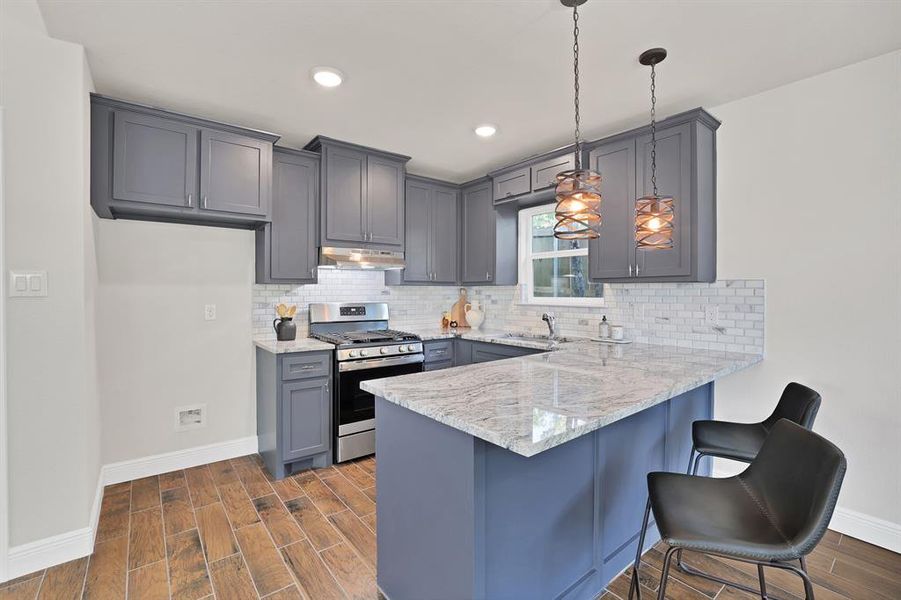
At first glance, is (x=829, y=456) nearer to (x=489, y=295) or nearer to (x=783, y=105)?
(x=783, y=105)

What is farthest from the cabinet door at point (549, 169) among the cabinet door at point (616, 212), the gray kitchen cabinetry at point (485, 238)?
the gray kitchen cabinetry at point (485, 238)

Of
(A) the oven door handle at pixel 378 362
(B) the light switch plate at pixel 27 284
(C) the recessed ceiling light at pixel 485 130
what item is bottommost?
(A) the oven door handle at pixel 378 362

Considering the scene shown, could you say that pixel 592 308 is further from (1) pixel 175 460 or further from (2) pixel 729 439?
(1) pixel 175 460

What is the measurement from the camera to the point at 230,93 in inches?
103

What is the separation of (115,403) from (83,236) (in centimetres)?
139

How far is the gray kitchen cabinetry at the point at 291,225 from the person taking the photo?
3318mm

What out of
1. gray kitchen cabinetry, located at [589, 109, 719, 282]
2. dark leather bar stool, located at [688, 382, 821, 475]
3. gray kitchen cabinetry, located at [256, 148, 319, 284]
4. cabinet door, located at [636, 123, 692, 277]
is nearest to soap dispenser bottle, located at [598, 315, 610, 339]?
gray kitchen cabinetry, located at [589, 109, 719, 282]

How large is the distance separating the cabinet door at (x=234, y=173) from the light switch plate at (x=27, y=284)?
1.01m

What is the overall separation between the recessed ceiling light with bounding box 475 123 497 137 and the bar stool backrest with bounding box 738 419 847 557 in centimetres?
252

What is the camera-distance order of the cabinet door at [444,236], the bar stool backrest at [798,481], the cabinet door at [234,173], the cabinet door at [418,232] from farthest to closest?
the cabinet door at [444,236]
the cabinet door at [418,232]
the cabinet door at [234,173]
the bar stool backrest at [798,481]

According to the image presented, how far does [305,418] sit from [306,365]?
1.26 ft

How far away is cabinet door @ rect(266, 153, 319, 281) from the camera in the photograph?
10.9ft

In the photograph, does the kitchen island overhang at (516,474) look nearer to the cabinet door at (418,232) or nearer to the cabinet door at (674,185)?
the cabinet door at (674,185)

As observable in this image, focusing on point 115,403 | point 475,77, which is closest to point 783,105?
point 475,77
